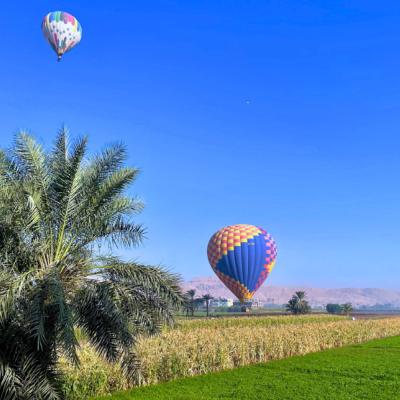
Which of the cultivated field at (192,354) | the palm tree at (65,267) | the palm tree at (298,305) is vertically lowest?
the cultivated field at (192,354)

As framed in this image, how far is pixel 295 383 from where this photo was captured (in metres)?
18.6

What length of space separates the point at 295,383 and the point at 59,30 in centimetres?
2408

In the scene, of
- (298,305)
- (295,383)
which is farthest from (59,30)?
(298,305)

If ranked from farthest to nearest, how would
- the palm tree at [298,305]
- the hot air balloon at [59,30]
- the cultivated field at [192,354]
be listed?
the palm tree at [298,305] → the hot air balloon at [59,30] → the cultivated field at [192,354]

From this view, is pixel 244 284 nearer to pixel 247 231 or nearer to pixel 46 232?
pixel 247 231

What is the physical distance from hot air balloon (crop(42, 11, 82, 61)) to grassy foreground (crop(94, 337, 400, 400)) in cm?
2123

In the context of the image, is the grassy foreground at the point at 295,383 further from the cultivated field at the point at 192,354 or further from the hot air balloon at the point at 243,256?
the hot air balloon at the point at 243,256

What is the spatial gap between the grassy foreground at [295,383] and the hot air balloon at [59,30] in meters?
21.2

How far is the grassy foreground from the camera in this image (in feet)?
54.1

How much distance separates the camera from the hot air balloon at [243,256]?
56.0 metres

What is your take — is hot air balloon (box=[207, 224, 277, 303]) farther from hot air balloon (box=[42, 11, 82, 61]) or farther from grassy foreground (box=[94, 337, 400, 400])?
hot air balloon (box=[42, 11, 82, 61])

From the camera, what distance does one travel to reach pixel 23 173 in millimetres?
14117

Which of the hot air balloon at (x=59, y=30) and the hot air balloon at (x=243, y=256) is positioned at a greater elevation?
the hot air balloon at (x=59, y=30)

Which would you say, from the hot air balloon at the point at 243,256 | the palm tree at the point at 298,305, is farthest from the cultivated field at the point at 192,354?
the palm tree at the point at 298,305
